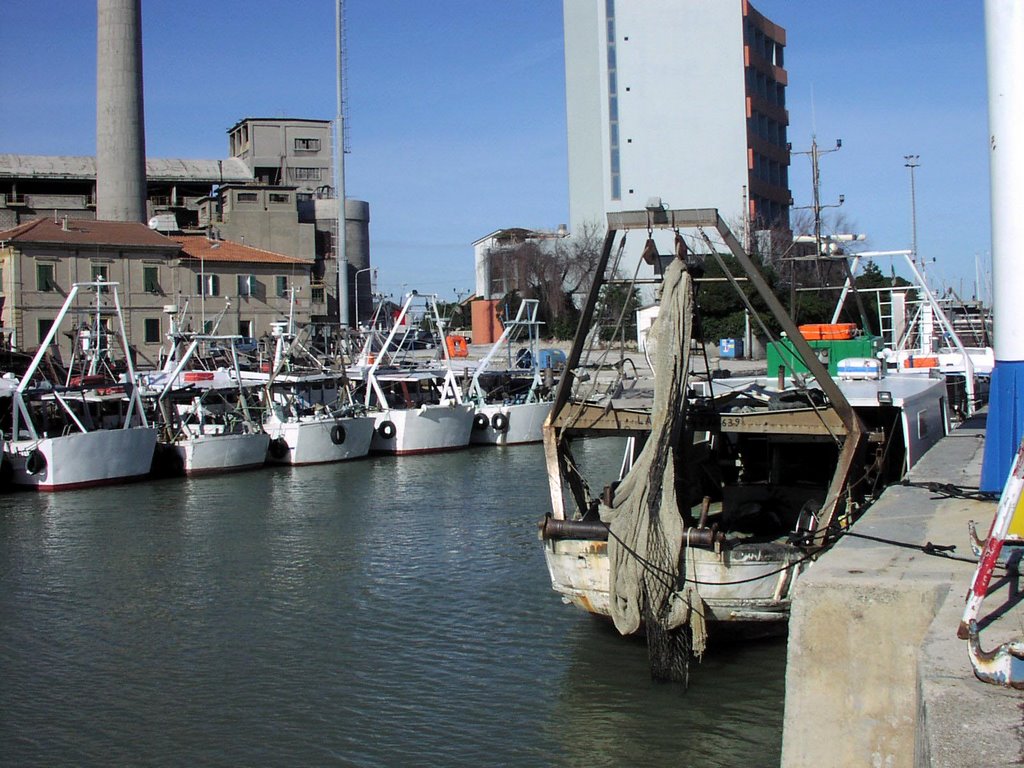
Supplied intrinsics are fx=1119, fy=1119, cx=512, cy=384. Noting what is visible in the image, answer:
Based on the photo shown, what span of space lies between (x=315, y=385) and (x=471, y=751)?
29220 mm

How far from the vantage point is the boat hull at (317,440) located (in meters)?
31.8

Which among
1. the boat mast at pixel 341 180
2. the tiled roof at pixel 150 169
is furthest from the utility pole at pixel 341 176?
the tiled roof at pixel 150 169

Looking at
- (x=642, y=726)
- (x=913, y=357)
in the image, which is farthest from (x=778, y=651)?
(x=913, y=357)

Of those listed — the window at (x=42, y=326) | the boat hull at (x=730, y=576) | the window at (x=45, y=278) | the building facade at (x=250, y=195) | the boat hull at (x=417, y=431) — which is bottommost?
the boat hull at (x=730, y=576)

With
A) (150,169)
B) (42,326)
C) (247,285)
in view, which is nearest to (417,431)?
(42,326)

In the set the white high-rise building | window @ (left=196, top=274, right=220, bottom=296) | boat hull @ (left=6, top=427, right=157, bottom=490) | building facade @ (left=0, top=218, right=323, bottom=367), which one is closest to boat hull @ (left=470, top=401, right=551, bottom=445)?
boat hull @ (left=6, top=427, right=157, bottom=490)

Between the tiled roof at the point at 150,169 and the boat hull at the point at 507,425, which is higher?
the tiled roof at the point at 150,169

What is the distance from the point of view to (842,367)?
1641 centimetres

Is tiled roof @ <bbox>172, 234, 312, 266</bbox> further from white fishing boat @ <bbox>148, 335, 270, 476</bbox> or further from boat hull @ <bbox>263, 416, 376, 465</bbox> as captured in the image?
boat hull @ <bbox>263, 416, 376, 465</bbox>

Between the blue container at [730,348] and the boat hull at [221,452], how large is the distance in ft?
70.2

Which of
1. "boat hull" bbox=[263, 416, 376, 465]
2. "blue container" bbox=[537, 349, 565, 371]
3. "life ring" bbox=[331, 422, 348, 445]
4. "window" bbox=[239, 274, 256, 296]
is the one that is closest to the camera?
"boat hull" bbox=[263, 416, 376, 465]

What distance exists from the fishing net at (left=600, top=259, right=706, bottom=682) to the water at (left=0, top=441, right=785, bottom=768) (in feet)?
3.11

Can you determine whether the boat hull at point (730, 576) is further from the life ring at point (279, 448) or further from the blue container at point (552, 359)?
the blue container at point (552, 359)

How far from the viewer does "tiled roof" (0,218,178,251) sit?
51.0 meters
